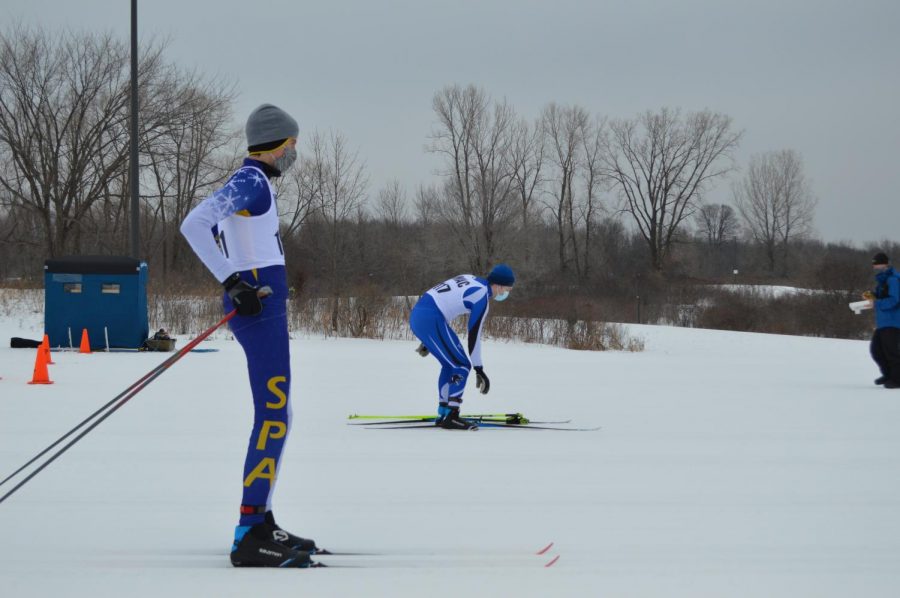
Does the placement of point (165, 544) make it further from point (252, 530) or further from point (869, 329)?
point (869, 329)

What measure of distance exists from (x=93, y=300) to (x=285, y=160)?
12880 millimetres

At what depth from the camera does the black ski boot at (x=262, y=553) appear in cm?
344

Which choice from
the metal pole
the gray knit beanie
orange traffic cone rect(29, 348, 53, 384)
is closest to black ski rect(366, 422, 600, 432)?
the gray knit beanie

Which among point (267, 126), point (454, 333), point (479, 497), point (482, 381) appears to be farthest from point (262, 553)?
point (482, 381)

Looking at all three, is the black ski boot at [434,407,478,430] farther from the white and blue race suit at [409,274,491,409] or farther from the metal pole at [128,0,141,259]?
the metal pole at [128,0,141,259]

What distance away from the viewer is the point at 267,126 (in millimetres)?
3719

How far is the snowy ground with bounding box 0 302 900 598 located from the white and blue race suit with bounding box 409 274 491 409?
487 mm

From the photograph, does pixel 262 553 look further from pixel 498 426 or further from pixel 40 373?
pixel 40 373

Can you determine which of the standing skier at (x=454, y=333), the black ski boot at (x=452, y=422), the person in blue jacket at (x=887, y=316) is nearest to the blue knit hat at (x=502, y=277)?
the standing skier at (x=454, y=333)

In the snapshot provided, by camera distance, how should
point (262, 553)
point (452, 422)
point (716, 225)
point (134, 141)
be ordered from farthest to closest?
point (716, 225)
point (134, 141)
point (452, 422)
point (262, 553)

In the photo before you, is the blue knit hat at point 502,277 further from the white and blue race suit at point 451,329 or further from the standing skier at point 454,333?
the white and blue race suit at point 451,329

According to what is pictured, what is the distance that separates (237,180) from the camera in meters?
3.48

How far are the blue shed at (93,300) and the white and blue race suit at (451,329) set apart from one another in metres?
9.35

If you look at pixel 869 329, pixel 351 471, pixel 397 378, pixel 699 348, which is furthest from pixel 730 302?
pixel 351 471
